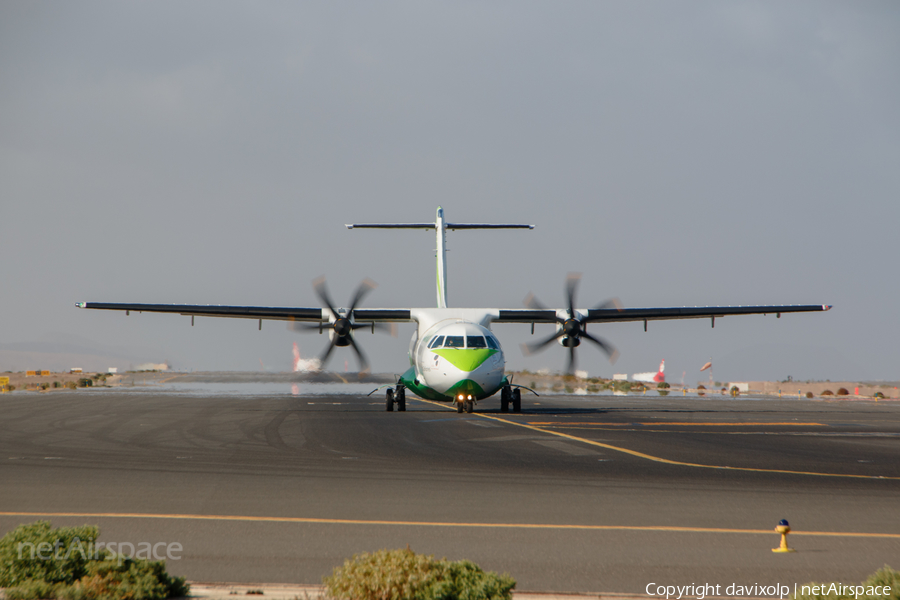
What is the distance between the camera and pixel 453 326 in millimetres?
30891

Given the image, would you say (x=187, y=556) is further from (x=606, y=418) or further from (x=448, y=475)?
(x=606, y=418)

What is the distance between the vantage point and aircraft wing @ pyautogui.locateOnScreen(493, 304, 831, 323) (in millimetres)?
36625

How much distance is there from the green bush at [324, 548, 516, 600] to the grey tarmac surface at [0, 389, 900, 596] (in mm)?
1294

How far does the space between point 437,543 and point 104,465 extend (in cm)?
856

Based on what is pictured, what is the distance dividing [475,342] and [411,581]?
2432cm

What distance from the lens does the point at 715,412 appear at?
35.3m

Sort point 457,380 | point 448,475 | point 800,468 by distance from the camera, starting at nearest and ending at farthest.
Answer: point 448,475 < point 800,468 < point 457,380

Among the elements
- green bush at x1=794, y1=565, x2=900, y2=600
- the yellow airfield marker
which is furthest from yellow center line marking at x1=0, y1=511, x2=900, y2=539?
green bush at x1=794, y1=565, x2=900, y2=600

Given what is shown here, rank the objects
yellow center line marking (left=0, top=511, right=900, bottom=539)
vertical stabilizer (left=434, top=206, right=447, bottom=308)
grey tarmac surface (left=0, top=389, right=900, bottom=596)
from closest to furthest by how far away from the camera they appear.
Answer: grey tarmac surface (left=0, top=389, right=900, bottom=596) < yellow center line marking (left=0, top=511, right=900, bottom=539) < vertical stabilizer (left=434, top=206, right=447, bottom=308)

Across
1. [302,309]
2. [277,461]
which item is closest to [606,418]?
[302,309]

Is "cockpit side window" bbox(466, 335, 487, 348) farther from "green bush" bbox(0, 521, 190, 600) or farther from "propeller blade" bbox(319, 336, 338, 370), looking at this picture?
"green bush" bbox(0, 521, 190, 600)

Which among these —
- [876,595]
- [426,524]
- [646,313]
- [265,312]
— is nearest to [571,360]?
[646,313]

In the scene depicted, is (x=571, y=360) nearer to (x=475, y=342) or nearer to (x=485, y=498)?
(x=475, y=342)

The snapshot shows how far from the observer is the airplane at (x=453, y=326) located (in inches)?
1158
